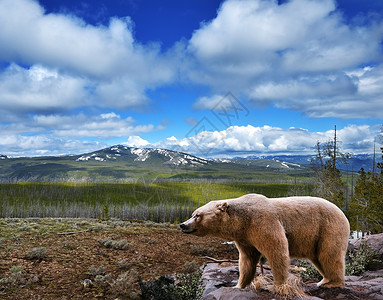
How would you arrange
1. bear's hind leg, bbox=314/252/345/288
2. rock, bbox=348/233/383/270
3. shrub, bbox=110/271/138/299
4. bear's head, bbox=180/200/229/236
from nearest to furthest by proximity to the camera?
bear's head, bbox=180/200/229/236, bear's hind leg, bbox=314/252/345/288, shrub, bbox=110/271/138/299, rock, bbox=348/233/383/270

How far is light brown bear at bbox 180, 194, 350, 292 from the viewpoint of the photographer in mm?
5410

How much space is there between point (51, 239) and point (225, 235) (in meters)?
11.2

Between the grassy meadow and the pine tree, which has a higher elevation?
the pine tree

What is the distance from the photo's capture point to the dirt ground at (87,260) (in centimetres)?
820

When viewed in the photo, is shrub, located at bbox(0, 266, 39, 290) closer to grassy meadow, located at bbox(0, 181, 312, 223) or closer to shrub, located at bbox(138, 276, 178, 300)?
shrub, located at bbox(138, 276, 178, 300)

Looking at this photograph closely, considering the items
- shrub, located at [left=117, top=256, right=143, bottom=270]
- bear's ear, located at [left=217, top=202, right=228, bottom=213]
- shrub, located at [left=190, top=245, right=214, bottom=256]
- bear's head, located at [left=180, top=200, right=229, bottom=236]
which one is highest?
bear's ear, located at [left=217, top=202, right=228, bottom=213]

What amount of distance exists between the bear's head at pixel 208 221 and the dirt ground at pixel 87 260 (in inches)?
154

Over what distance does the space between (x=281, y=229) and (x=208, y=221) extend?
1.48 m

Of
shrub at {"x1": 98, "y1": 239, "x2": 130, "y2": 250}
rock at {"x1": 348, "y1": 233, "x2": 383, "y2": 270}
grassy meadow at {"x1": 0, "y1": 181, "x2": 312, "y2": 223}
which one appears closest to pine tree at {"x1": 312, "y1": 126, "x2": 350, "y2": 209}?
rock at {"x1": 348, "y1": 233, "x2": 383, "y2": 270}

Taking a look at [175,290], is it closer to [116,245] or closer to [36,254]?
[36,254]

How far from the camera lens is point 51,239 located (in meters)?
13.4

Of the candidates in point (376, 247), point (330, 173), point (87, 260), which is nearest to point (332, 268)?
point (376, 247)

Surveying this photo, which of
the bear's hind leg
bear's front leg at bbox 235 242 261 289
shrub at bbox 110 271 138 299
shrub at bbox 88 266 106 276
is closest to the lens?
the bear's hind leg

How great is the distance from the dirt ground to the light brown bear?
418 cm
